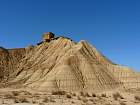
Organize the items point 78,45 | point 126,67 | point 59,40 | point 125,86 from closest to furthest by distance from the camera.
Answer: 1. point 125,86
2. point 126,67
3. point 78,45
4. point 59,40

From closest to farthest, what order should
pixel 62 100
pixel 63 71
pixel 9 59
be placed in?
1. pixel 62 100
2. pixel 63 71
3. pixel 9 59

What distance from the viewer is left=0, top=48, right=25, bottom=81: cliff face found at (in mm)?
83019

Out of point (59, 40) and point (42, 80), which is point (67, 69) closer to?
point (42, 80)

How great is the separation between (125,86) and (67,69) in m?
12.5

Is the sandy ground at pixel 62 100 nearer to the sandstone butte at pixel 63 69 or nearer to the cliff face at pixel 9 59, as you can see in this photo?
the sandstone butte at pixel 63 69

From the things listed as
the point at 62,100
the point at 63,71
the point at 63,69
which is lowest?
the point at 62,100

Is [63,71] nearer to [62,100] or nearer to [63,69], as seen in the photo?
[63,69]

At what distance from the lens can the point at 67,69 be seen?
68875mm

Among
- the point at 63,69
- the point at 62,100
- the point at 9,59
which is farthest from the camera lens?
the point at 9,59

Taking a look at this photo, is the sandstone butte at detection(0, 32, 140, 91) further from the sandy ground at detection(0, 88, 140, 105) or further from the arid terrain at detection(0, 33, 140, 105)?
the sandy ground at detection(0, 88, 140, 105)

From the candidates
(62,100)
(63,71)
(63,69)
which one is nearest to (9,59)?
(63,69)

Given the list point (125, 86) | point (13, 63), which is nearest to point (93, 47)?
point (125, 86)

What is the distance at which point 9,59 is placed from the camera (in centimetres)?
8681

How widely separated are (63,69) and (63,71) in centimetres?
55
